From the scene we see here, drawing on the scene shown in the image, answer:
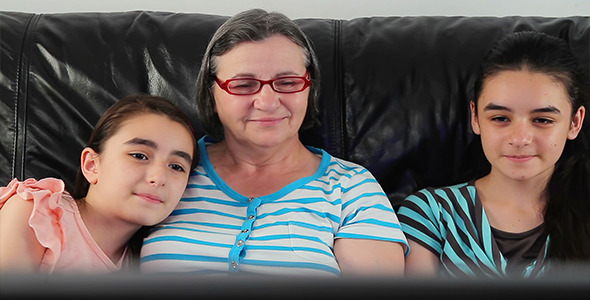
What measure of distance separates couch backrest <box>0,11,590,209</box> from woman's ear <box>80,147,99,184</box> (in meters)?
0.23

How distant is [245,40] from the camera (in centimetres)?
166

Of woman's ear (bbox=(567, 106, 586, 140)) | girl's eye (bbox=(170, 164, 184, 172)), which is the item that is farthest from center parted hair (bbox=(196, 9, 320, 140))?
woman's ear (bbox=(567, 106, 586, 140))

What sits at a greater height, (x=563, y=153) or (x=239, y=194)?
(x=563, y=153)

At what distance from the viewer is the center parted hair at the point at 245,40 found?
1.68 metres

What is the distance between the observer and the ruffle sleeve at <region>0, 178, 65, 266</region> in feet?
4.74

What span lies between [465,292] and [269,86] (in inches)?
47.8

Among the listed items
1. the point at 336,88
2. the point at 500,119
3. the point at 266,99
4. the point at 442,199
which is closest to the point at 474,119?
the point at 500,119

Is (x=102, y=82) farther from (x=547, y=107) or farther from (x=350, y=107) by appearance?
(x=547, y=107)

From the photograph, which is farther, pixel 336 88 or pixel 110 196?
pixel 336 88

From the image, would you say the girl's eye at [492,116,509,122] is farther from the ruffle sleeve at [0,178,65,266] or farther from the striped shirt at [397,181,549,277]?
the ruffle sleeve at [0,178,65,266]

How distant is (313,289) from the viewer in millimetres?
455

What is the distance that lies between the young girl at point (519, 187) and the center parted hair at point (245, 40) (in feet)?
1.28

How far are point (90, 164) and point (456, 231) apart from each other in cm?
85

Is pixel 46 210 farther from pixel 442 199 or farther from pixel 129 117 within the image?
pixel 442 199
